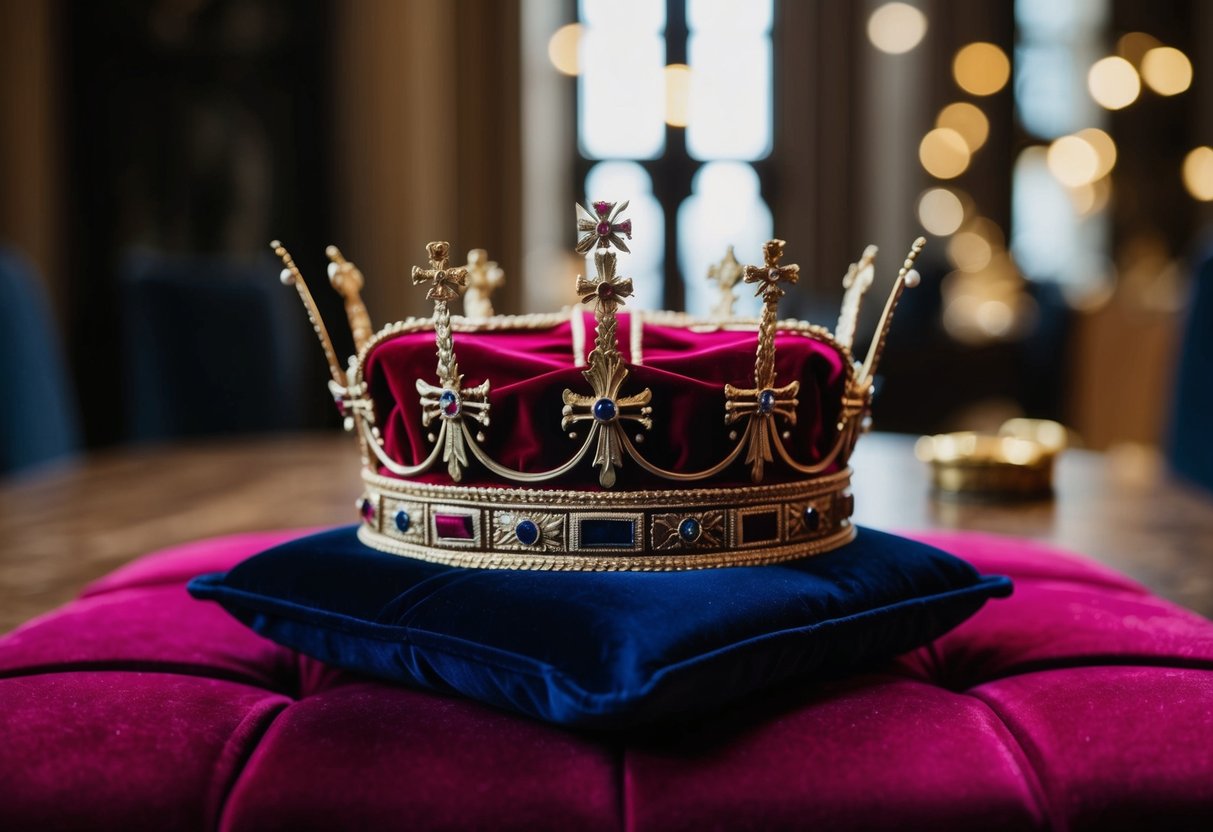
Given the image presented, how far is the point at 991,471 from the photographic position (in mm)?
1433

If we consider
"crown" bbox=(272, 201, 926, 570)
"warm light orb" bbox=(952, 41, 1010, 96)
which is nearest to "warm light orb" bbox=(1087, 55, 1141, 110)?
"warm light orb" bbox=(952, 41, 1010, 96)

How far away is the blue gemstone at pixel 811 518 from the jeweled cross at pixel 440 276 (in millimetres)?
264

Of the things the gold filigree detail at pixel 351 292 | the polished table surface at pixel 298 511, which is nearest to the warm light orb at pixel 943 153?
the polished table surface at pixel 298 511

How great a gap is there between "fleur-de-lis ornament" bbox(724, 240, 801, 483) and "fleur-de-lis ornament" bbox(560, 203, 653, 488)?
57 millimetres

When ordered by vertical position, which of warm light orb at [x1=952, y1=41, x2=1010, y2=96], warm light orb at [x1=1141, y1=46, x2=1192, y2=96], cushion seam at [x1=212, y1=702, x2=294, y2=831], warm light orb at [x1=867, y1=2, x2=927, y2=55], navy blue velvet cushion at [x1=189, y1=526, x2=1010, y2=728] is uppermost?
warm light orb at [x1=867, y1=2, x2=927, y2=55]

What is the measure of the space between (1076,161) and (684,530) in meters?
5.49

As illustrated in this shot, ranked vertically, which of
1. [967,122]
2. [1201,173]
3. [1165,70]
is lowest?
[1201,173]

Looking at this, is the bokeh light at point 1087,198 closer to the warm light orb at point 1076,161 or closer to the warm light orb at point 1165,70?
the warm light orb at point 1076,161

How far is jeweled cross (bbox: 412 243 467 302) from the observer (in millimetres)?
724

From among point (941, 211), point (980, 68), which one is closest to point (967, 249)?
point (941, 211)

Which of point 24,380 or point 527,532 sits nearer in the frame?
point 527,532

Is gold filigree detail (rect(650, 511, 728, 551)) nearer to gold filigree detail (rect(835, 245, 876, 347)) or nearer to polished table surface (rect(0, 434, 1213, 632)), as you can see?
gold filigree detail (rect(835, 245, 876, 347))

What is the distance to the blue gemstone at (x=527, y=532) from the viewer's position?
70 cm

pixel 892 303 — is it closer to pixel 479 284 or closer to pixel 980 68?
pixel 479 284
